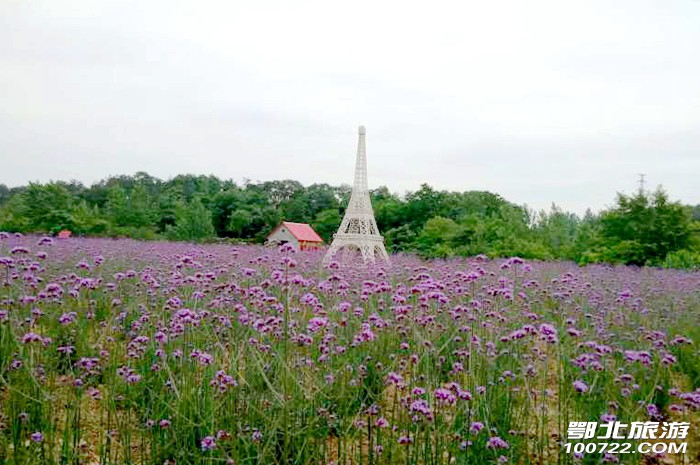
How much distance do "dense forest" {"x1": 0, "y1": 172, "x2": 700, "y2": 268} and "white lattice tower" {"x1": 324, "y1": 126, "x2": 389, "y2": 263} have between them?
1.98m

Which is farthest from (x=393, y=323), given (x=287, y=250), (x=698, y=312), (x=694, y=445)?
(x=698, y=312)

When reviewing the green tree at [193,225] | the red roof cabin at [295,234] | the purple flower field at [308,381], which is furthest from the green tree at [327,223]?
the purple flower field at [308,381]

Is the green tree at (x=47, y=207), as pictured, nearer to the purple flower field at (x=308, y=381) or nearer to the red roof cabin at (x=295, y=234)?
the red roof cabin at (x=295, y=234)

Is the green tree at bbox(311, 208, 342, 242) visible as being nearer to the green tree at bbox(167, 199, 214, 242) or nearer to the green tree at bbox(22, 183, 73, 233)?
the green tree at bbox(167, 199, 214, 242)

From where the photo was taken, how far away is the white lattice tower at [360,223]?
18766 millimetres

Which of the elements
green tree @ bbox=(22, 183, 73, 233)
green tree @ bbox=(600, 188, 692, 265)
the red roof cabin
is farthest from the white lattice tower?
green tree @ bbox=(22, 183, 73, 233)

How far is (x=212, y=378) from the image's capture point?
349 centimetres

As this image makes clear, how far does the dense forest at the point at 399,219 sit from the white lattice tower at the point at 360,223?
1.98 metres

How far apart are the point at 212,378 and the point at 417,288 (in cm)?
149

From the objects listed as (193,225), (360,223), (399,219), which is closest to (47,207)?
(193,225)

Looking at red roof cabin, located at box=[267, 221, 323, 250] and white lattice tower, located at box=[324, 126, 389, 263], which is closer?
white lattice tower, located at box=[324, 126, 389, 263]

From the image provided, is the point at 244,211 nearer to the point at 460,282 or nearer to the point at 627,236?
the point at 627,236

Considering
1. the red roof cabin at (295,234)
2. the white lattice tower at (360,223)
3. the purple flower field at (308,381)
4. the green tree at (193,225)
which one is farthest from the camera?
the red roof cabin at (295,234)

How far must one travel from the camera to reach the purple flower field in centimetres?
312
